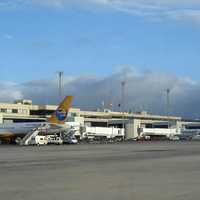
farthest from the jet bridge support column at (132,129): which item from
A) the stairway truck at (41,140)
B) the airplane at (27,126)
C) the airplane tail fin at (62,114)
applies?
the stairway truck at (41,140)

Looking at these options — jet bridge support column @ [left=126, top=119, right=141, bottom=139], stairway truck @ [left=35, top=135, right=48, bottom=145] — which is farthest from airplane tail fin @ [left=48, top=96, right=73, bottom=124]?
jet bridge support column @ [left=126, top=119, right=141, bottom=139]

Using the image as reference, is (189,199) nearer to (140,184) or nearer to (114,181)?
(140,184)

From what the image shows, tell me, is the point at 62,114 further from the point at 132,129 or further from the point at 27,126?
the point at 132,129

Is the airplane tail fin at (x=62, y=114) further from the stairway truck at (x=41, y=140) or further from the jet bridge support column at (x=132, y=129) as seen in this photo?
the jet bridge support column at (x=132, y=129)

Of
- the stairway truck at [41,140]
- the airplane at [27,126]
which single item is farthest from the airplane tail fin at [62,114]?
the stairway truck at [41,140]

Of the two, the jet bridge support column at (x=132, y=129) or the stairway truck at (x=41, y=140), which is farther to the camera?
the jet bridge support column at (x=132, y=129)

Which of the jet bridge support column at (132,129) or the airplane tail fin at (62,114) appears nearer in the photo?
the airplane tail fin at (62,114)

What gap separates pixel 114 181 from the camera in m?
24.4

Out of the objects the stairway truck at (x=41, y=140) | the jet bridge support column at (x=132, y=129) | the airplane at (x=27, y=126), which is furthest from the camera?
the jet bridge support column at (x=132, y=129)

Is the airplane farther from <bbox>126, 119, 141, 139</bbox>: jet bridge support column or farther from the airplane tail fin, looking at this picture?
<bbox>126, 119, 141, 139</bbox>: jet bridge support column

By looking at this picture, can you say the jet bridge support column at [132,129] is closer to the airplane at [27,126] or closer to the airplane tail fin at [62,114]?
the airplane tail fin at [62,114]

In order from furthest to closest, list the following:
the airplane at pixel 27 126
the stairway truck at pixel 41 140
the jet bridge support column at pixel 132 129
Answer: the jet bridge support column at pixel 132 129
the airplane at pixel 27 126
the stairway truck at pixel 41 140

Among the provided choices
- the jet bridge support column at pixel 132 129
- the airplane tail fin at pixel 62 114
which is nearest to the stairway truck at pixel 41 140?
the airplane tail fin at pixel 62 114

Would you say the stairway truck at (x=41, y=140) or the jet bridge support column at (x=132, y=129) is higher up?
the jet bridge support column at (x=132, y=129)
